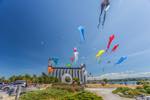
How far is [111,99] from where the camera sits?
714 inches

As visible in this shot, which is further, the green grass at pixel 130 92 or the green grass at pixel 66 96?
the green grass at pixel 130 92

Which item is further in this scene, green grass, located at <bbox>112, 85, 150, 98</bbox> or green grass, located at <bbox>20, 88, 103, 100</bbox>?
green grass, located at <bbox>112, 85, 150, 98</bbox>

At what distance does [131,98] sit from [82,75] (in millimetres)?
53951

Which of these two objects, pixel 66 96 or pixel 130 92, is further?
pixel 130 92

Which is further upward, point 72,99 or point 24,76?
point 24,76

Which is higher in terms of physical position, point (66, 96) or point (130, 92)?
point (130, 92)

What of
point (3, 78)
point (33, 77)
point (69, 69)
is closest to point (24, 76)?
point (33, 77)

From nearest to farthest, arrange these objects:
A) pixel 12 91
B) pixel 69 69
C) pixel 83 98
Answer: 1. pixel 83 98
2. pixel 12 91
3. pixel 69 69

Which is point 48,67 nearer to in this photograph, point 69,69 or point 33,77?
point 69,69

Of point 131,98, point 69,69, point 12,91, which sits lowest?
point 131,98

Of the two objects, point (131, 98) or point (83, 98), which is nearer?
point (83, 98)

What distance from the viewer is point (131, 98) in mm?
19016

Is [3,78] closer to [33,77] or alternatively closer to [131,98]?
[33,77]

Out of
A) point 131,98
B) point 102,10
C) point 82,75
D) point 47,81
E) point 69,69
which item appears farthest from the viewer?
point 69,69
